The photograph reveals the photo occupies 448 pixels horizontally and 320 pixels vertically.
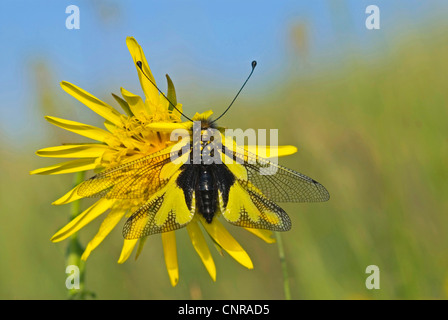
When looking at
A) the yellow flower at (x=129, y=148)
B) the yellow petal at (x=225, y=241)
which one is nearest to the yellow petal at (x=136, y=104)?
the yellow flower at (x=129, y=148)

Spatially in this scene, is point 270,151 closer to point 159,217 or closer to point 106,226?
point 159,217

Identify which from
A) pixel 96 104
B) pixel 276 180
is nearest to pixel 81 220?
pixel 96 104

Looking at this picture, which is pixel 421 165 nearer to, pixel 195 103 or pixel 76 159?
pixel 195 103

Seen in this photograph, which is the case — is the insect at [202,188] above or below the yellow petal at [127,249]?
above

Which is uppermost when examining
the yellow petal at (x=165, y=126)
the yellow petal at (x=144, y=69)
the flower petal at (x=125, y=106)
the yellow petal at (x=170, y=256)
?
the yellow petal at (x=144, y=69)

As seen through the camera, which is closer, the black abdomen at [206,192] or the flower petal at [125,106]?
the black abdomen at [206,192]

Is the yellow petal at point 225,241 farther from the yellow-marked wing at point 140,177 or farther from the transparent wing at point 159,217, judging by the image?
the yellow-marked wing at point 140,177

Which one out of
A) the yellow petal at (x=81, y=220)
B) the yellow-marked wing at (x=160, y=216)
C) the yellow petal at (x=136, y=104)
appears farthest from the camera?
the yellow petal at (x=136, y=104)
